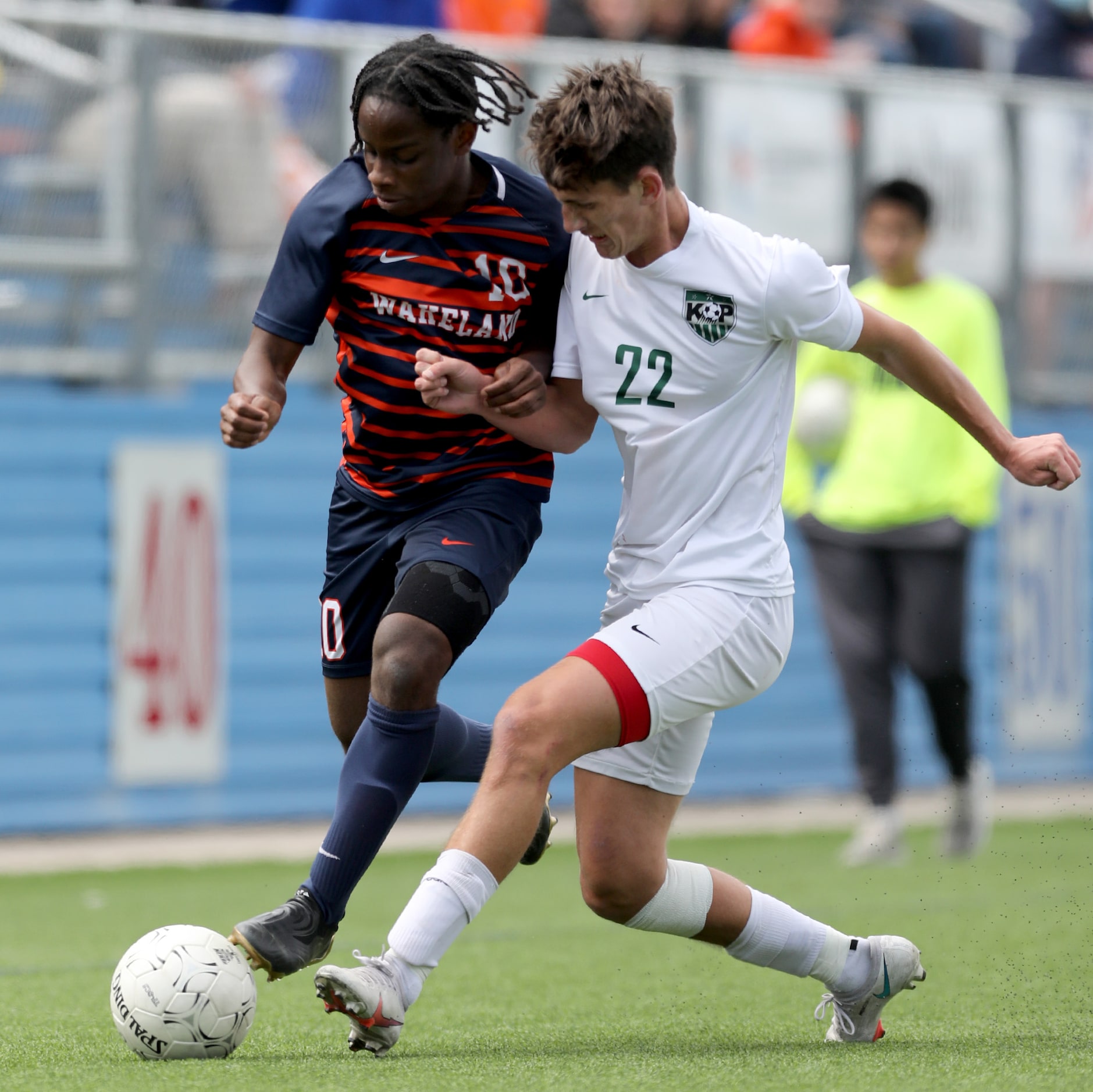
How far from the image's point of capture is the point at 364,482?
4.33 metres

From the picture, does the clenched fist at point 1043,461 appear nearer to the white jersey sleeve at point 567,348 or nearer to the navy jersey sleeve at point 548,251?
the white jersey sleeve at point 567,348

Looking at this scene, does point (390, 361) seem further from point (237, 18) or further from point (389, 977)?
point (237, 18)

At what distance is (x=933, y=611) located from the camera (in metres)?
7.58

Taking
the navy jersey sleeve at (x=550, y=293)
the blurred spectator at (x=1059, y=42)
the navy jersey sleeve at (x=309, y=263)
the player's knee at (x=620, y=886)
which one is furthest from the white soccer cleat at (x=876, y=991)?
the blurred spectator at (x=1059, y=42)

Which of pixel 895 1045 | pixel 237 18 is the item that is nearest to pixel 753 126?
pixel 237 18

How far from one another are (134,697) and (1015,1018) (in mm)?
5047

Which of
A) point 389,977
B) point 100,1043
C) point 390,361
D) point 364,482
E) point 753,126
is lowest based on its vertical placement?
point 100,1043

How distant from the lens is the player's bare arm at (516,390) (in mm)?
3918

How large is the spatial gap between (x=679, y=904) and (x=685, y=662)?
0.56m

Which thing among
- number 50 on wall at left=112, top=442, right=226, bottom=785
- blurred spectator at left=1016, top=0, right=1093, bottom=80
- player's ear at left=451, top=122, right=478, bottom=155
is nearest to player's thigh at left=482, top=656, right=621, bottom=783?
player's ear at left=451, top=122, right=478, bottom=155

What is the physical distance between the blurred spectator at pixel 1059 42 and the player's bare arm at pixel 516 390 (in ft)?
28.3

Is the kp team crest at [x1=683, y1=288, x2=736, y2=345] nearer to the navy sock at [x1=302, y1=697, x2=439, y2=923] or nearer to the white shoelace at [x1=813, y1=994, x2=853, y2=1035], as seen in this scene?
the navy sock at [x1=302, y1=697, x2=439, y2=923]

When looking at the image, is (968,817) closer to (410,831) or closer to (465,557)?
(410,831)

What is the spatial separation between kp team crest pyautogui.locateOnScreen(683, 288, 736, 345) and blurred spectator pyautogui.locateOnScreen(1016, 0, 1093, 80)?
8.56 meters
